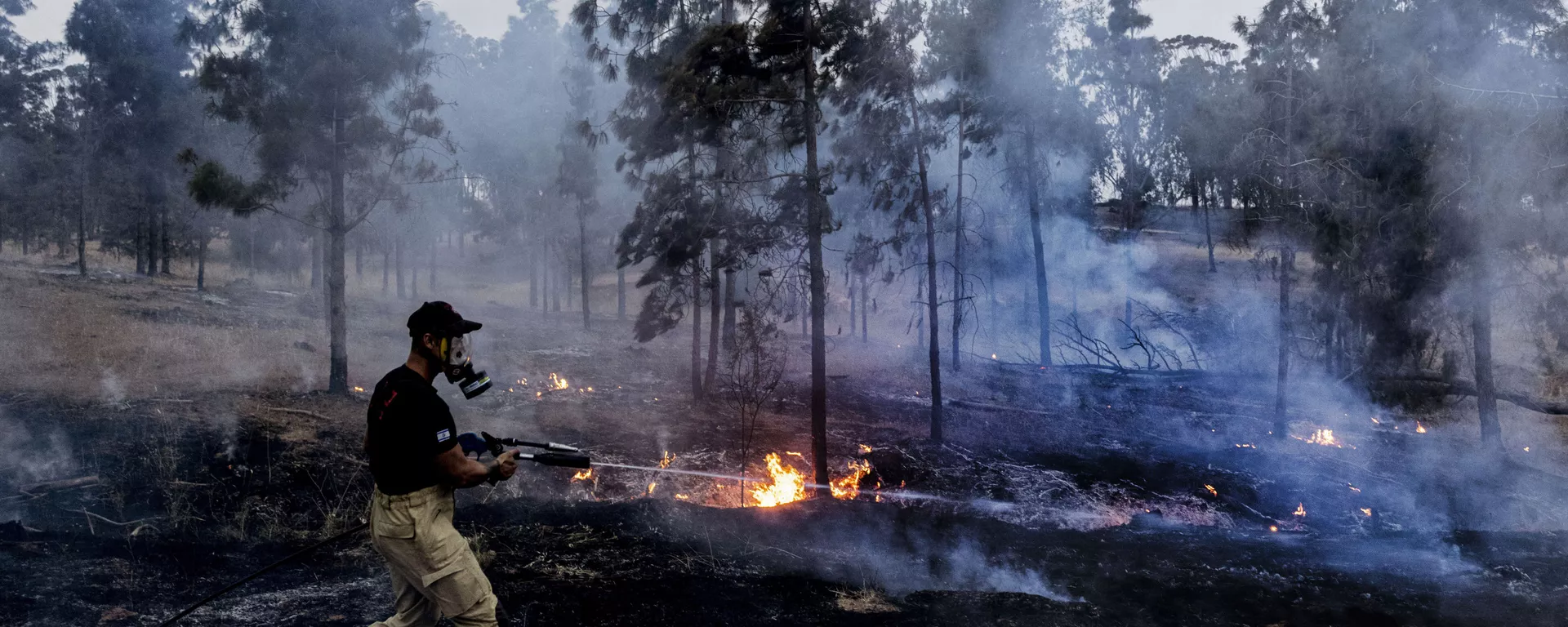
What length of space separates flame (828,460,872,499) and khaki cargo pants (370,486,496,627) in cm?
837

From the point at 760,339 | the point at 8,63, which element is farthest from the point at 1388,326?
the point at 8,63

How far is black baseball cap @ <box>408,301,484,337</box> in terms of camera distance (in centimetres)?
442

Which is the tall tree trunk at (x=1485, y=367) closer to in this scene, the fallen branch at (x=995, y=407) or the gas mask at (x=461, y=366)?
the fallen branch at (x=995, y=407)

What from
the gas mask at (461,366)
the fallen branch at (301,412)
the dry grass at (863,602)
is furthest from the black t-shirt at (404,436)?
the fallen branch at (301,412)

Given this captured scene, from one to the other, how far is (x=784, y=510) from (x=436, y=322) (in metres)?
7.28

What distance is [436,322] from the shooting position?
14.7ft

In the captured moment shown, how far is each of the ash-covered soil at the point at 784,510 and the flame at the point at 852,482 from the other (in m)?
0.26

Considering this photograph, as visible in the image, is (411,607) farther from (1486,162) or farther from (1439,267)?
(1439,267)

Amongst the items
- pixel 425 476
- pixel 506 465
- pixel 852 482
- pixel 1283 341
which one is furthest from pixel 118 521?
pixel 1283 341

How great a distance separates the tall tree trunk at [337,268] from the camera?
15.9 m

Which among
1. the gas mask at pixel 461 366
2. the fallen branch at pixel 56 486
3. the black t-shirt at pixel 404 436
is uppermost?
the gas mask at pixel 461 366

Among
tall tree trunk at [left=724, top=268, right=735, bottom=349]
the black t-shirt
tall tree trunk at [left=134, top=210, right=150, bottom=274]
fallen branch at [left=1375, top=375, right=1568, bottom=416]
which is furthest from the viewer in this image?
tall tree trunk at [left=134, top=210, right=150, bottom=274]

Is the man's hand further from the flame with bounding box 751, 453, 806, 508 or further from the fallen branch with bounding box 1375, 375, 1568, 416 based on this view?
the fallen branch with bounding box 1375, 375, 1568, 416

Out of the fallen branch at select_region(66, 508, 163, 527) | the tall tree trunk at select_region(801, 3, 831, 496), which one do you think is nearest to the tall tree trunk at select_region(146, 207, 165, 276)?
the fallen branch at select_region(66, 508, 163, 527)
